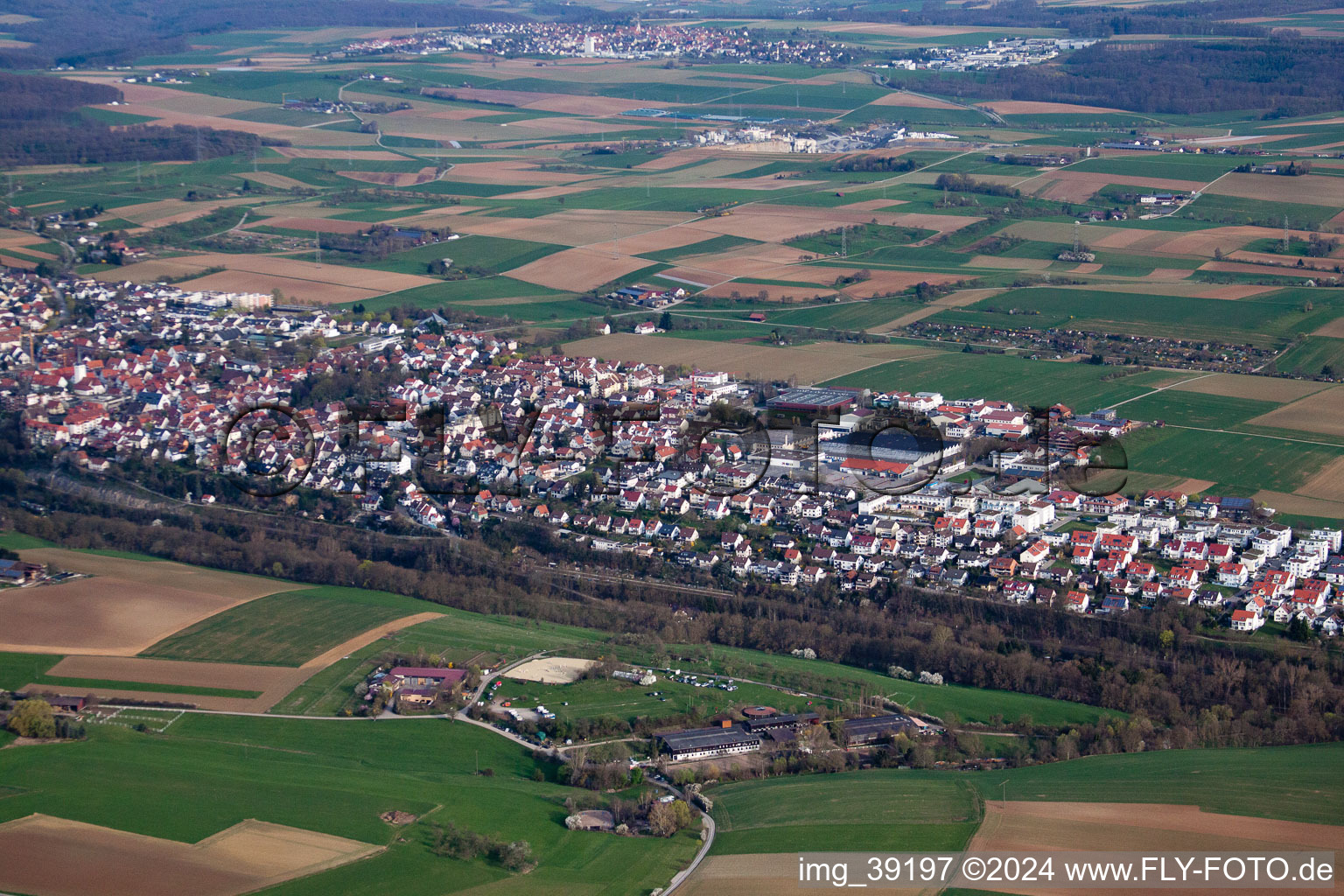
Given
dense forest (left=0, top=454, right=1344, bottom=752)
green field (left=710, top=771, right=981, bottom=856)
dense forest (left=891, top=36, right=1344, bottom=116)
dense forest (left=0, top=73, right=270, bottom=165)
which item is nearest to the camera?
green field (left=710, top=771, right=981, bottom=856)

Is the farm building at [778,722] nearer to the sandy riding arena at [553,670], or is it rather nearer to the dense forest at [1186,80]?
the sandy riding arena at [553,670]

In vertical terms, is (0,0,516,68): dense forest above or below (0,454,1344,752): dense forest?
above

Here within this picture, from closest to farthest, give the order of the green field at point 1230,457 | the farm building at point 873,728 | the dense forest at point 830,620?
1. the farm building at point 873,728
2. the dense forest at point 830,620
3. the green field at point 1230,457

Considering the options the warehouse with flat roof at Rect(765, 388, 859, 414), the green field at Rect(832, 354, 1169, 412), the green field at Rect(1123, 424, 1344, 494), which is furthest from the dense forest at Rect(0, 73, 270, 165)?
the green field at Rect(1123, 424, 1344, 494)

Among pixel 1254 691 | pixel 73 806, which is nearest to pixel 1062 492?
pixel 1254 691

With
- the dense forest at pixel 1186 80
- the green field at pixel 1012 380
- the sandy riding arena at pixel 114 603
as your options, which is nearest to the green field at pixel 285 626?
the sandy riding arena at pixel 114 603

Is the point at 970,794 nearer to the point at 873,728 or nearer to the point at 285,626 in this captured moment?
the point at 873,728

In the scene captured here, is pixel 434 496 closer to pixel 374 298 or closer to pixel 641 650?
pixel 641 650

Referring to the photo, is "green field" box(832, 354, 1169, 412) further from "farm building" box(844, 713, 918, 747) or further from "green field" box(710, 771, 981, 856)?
"green field" box(710, 771, 981, 856)

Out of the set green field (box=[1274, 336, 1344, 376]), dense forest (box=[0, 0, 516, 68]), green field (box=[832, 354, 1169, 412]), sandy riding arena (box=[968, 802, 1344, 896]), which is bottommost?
sandy riding arena (box=[968, 802, 1344, 896])
